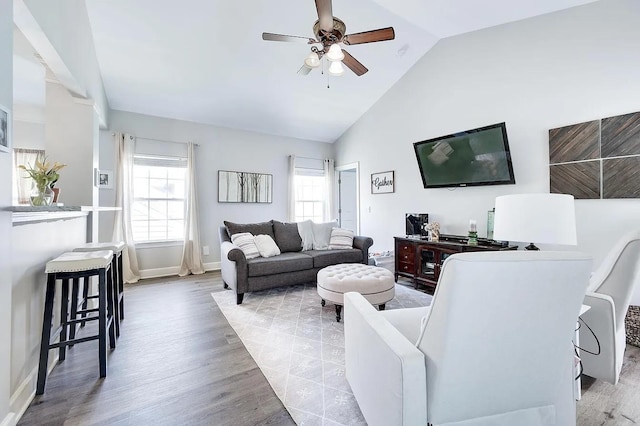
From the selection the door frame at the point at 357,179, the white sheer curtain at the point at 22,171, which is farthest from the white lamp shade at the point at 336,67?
the door frame at the point at 357,179

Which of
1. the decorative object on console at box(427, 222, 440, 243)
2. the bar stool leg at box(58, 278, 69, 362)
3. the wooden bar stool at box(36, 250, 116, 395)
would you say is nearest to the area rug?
the decorative object on console at box(427, 222, 440, 243)

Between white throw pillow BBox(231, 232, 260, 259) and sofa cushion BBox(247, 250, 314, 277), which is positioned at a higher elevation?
white throw pillow BBox(231, 232, 260, 259)

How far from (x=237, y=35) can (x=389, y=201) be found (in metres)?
3.30

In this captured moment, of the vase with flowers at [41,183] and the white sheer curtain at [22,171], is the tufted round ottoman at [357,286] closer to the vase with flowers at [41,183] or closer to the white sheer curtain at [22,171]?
the vase with flowers at [41,183]

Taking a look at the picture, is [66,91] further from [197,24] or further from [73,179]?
[197,24]

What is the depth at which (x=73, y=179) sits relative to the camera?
2.85 metres

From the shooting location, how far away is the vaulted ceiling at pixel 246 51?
109 inches

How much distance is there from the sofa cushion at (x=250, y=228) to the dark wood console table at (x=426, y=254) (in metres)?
1.94

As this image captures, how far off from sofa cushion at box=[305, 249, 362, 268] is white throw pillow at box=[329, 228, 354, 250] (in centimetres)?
11

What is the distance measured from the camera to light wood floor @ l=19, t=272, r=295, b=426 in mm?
1447

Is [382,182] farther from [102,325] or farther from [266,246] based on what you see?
[102,325]

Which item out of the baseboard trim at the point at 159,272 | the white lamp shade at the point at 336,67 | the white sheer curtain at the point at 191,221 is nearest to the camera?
the white lamp shade at the point at 336,67

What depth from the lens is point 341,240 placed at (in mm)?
4102

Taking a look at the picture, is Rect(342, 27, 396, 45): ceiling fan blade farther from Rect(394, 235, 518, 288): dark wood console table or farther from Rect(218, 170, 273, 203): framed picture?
Rect(218, 170, 273, 203): framed picture
